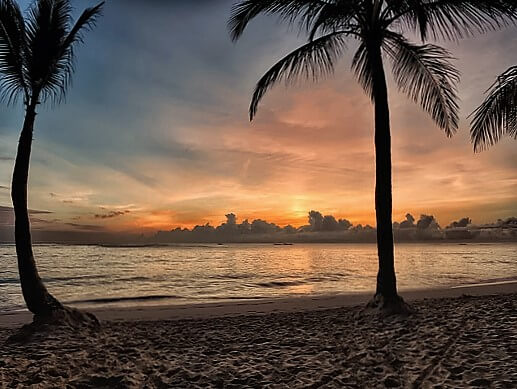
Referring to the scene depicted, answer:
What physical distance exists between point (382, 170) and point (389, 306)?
2391 millimetres

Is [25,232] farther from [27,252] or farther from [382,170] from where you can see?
[382,170]

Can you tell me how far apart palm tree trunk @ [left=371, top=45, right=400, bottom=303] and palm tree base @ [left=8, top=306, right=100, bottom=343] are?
5.03 metres

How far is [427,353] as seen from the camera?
5191 mm

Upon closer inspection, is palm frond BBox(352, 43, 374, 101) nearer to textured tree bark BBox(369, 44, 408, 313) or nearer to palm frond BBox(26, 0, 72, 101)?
textured tree bark BBox(369, 44, 408, 313)

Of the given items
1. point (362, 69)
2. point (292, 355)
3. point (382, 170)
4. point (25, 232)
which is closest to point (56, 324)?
point (25, 232)

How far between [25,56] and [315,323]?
6.69 m

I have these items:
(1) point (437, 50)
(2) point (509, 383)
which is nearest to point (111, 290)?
(1) point (437, 50)

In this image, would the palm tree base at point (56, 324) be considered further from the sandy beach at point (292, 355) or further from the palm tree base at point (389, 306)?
the palm tree base at point (389, 306)

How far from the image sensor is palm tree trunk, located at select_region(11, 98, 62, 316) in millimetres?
7148

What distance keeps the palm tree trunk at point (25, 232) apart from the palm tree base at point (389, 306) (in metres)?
5.30

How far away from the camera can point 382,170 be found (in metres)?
8.11

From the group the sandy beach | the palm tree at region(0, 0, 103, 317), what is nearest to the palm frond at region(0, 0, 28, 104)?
the palm tree at region(0, 0, 103, 317)

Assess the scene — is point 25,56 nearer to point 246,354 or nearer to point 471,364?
point 246,354

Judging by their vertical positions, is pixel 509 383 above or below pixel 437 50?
below
